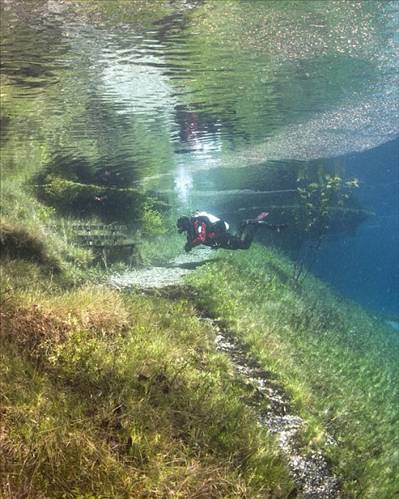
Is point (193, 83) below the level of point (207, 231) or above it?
above

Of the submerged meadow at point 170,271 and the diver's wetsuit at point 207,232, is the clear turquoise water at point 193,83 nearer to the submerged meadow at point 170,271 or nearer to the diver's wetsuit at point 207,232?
the submerged meadow at point 170,271

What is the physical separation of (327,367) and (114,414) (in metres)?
5.57

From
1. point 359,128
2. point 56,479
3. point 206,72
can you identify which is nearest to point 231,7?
point 206,72

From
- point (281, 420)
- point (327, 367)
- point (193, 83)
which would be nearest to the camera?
point (281, 420)

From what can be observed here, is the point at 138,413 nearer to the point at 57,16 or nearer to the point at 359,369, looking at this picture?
the point at 359,369

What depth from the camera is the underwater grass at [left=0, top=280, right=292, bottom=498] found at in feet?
9.83

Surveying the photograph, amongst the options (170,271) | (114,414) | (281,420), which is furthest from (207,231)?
(114,414)

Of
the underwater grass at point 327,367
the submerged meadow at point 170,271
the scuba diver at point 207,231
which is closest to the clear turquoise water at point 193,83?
the submerged meadow at point 170,271

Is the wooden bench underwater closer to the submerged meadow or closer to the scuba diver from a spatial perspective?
the submerged meadow

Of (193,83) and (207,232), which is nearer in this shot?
(193,83)

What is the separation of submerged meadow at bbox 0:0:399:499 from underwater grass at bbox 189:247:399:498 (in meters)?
0.05

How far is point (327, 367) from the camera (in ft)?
26.2

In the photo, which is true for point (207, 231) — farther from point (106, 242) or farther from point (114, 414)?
point (114, 414)

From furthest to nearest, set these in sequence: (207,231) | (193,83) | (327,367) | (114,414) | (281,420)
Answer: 1. (207,231)
2. (193,83)
3. (327,367)
4. (281,420)
5. (114,414)
